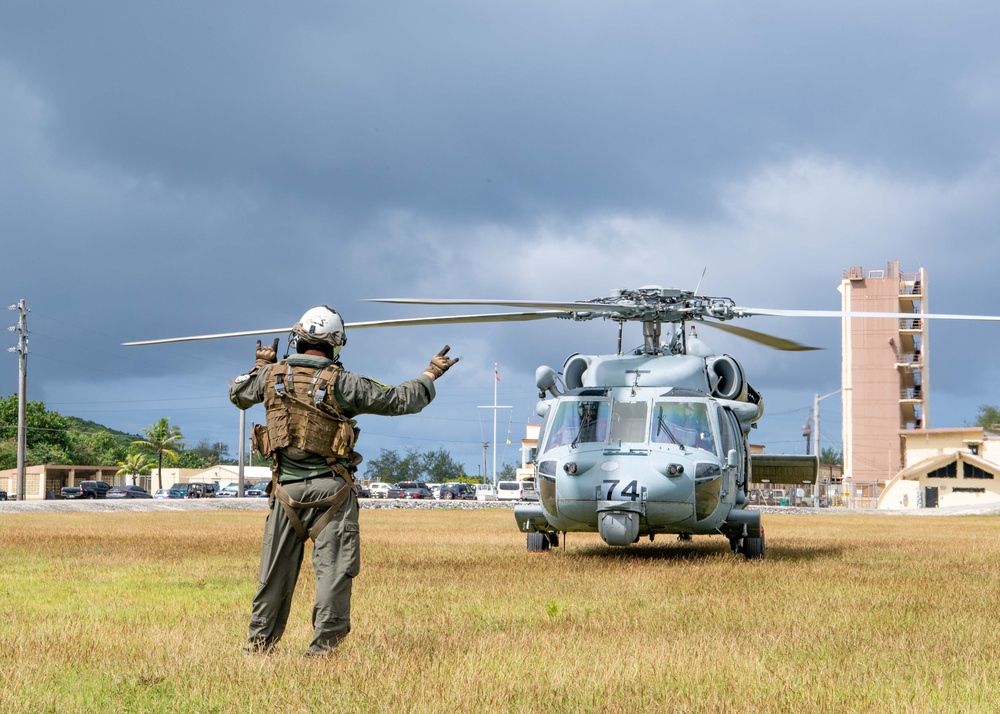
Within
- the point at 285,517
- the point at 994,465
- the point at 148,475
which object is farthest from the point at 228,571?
the point at 148,475

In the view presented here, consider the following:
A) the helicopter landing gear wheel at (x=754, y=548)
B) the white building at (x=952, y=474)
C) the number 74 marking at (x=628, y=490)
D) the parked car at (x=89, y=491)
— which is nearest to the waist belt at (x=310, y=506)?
the number 74 marking at (x=628, y=490)

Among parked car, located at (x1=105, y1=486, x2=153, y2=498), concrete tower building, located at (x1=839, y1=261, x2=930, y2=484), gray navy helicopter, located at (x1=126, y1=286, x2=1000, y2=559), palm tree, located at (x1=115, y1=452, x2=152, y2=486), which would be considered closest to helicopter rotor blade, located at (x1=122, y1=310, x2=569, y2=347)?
gray navy helicopter, located at (x1=126, y1=286, x2=1000, y2=559)

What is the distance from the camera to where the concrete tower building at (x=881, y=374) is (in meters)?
A: 88.4

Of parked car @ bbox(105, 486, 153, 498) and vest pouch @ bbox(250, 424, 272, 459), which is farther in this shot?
parked car @ bbox(105, 486, 153, 498)

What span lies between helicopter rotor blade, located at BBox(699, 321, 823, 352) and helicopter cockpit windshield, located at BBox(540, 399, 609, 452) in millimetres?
2427

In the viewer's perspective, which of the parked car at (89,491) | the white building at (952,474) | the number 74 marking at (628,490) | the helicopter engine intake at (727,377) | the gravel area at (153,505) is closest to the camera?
the number 74 marking at (628,490)

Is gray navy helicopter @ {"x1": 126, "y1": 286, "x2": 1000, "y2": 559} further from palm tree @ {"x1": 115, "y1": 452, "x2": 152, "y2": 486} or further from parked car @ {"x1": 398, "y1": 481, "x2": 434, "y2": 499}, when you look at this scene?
palm tree @ {"x1": 115, "y1": 452, "x2": 152, "y2": 486}

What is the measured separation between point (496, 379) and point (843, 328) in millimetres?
29031

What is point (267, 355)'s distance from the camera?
7.02m

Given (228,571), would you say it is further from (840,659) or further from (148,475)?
(148,475)

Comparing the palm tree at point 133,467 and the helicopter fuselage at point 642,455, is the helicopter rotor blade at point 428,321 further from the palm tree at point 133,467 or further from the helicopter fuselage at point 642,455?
the palm tree at point 133,467

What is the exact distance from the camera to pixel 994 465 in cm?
6706

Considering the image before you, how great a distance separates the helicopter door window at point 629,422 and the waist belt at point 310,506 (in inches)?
298

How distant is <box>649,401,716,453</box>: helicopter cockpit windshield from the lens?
45.1 ft
